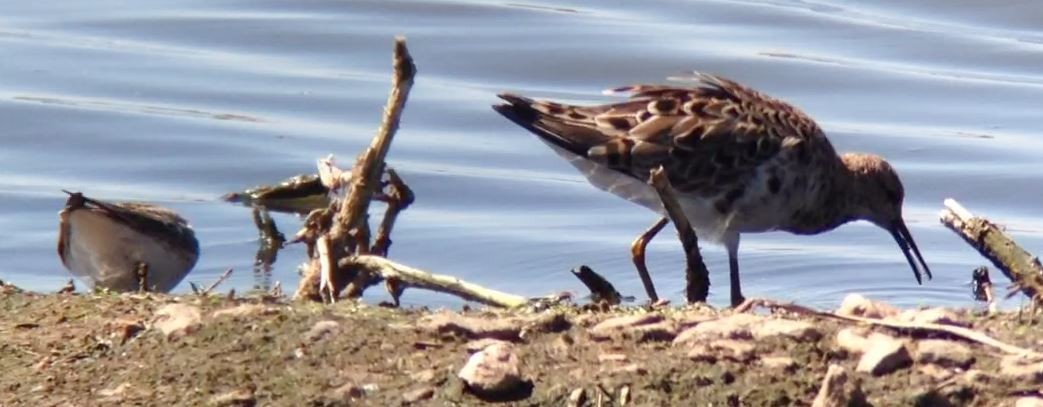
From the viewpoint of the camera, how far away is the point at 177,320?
17.1ft

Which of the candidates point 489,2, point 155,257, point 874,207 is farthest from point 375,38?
point 155,257

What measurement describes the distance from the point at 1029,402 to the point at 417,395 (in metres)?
1.28

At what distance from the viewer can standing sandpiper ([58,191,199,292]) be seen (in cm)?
693

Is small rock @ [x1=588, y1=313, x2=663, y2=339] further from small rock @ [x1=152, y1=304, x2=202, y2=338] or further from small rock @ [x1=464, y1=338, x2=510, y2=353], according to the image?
small rock @ [x1=152, y1=304, x2=202, y2=338]

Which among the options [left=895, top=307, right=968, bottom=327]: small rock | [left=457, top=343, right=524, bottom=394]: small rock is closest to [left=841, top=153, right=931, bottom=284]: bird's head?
[left=895, top=307, right=968, bottom=327]: small rock

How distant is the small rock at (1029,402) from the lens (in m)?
4.32

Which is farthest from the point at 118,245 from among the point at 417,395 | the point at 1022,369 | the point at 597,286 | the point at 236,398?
the point at 1022,369

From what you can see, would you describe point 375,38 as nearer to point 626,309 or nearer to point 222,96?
point 222,96

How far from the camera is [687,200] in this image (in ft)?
25.6

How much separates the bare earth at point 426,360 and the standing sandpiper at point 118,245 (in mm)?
1477

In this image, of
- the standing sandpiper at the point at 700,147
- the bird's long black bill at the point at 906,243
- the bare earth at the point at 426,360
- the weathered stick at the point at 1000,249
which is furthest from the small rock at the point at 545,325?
the bird's long black bill at the point at 906,243

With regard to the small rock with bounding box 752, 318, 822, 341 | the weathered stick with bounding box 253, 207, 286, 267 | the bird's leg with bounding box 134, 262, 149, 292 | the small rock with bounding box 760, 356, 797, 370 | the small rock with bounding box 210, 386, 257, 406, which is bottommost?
the weathered stick with bounding box 253, 207, 286, 267

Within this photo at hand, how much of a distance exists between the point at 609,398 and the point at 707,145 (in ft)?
10.5

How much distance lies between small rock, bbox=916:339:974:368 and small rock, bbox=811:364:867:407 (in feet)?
0.91
